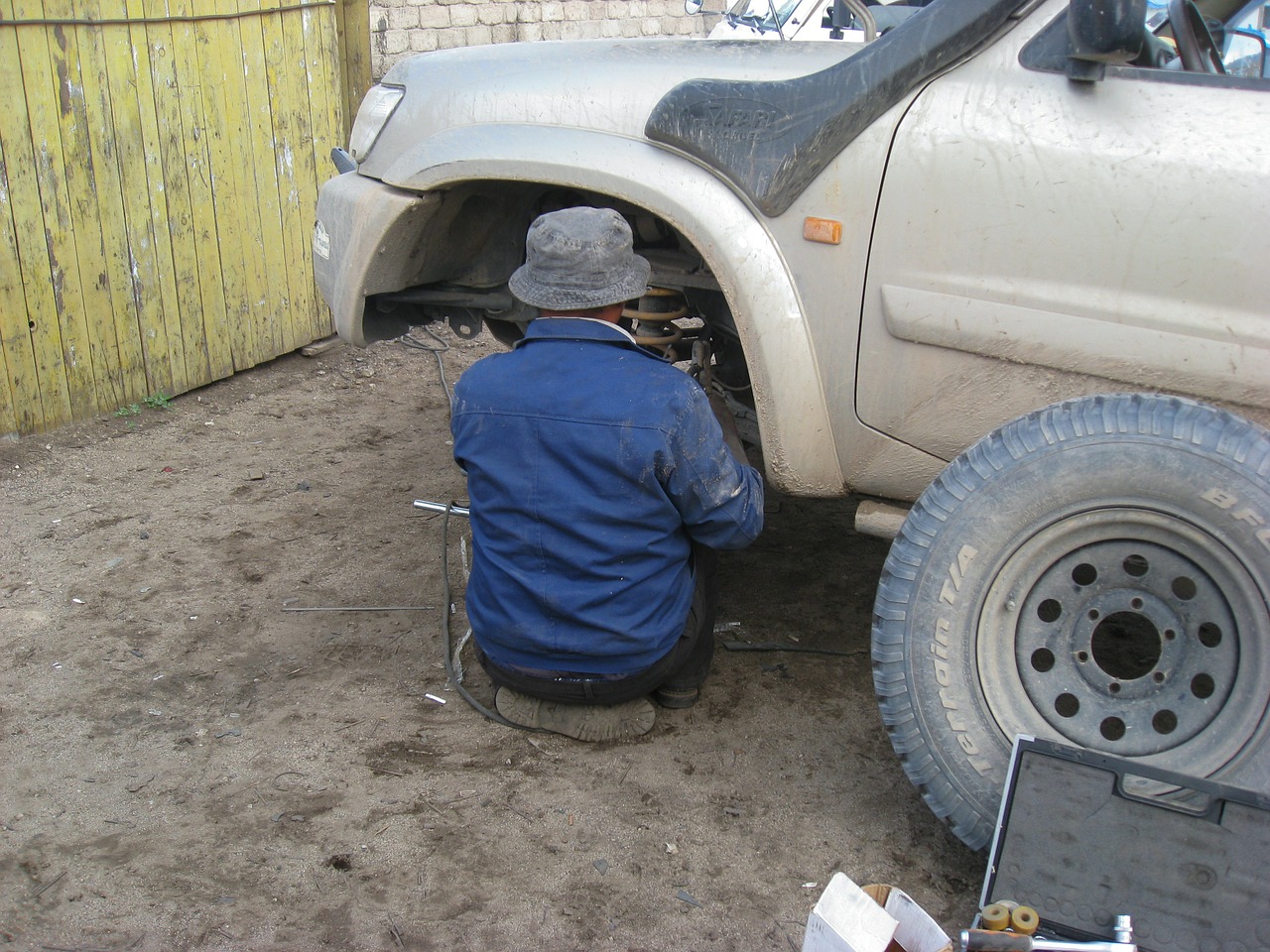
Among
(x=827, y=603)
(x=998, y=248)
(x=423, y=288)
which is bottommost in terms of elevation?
(x=827, y=603)

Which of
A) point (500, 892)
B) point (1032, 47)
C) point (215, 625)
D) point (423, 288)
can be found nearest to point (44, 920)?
point (500, 892)

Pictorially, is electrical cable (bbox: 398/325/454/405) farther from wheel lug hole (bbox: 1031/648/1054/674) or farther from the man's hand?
wheel lug hole (bbox: 1031/648/1054/674)

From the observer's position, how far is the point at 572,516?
2.96 metres

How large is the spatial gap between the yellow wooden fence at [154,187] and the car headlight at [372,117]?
6.51 ft

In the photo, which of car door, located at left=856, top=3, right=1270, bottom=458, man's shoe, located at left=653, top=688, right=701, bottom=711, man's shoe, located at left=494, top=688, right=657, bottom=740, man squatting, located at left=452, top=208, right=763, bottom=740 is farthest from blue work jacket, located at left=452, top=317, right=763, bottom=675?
car door, located at left=856, top=3, right=1270, bottom=458

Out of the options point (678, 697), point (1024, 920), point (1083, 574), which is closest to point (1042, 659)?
point (1083, 574)

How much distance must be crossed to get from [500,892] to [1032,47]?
2253 millimetres

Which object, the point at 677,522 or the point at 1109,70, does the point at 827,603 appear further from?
the point at 1109,70

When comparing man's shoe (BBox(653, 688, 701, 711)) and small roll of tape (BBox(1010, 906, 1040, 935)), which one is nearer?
small roll of tape (BBox(1010, 906, 1040, 935))

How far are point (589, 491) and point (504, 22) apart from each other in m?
6.32

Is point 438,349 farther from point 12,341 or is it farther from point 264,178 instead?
point 12,341

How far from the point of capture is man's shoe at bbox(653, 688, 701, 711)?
3418 mm

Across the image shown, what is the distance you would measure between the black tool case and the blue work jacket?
101 centimetres

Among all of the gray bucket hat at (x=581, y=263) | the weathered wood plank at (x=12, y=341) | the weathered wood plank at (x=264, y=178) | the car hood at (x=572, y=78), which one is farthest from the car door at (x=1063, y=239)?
the weathered wood plank at (x=264, y=178)
